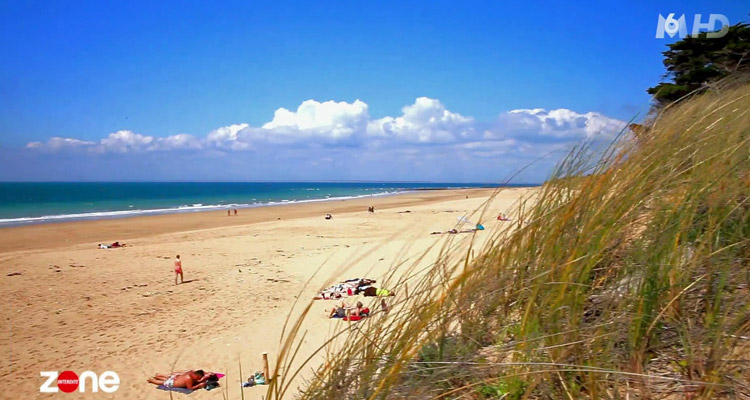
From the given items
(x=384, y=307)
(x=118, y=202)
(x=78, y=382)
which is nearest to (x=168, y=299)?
(x=78, y=382)

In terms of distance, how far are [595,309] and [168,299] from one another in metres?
9.13

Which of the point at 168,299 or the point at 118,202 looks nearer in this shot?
the point at 168,299

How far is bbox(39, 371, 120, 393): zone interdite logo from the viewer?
5199mm

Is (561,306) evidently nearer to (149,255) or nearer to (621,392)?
(621,392)

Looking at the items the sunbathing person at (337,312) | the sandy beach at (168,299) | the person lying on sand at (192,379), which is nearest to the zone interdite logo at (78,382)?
the sandy beach at (168,299)

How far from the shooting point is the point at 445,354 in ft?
5.49

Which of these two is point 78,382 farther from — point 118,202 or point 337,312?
point 118,202

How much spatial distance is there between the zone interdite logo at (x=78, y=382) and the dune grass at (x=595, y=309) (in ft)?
15.8

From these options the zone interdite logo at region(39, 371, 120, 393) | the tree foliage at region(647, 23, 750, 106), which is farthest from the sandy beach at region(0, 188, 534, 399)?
the tree foliage at region(647, 23, 750, 106)

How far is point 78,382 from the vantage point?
5418 millimetres

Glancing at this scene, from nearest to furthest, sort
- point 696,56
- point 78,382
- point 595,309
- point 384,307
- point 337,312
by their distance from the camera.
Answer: point 595,309 < point 384,307 < point 78,382 < point 337,312 < point 696,56

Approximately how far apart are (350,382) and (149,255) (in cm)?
1452

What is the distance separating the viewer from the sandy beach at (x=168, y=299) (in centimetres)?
552

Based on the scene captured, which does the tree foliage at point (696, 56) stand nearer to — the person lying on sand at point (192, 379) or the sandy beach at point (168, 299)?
the sandy beach at point (168, 299)
